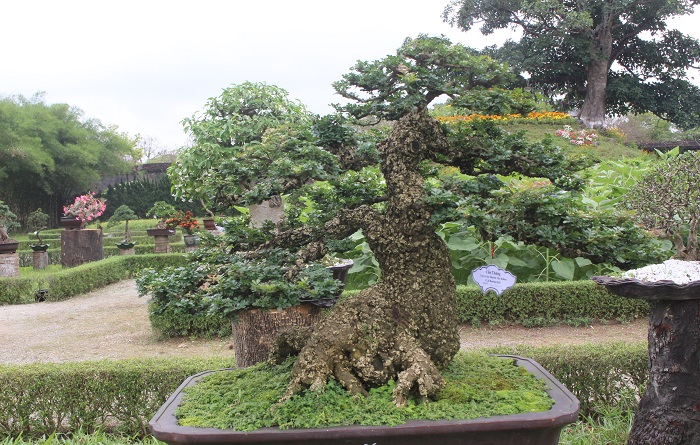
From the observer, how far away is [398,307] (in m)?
2.38

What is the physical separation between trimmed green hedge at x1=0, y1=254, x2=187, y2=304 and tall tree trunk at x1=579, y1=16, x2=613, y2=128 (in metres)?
15.9

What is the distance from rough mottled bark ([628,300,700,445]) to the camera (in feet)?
8.14

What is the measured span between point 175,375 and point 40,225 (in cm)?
1602

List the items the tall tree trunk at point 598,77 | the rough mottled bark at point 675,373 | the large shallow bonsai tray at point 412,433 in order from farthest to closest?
the tall tree trunk at point 598,77 → the rough mottled bark at point 675,373 → the large shallow bonsai tray at point 412,433

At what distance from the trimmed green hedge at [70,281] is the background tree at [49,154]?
594 inches

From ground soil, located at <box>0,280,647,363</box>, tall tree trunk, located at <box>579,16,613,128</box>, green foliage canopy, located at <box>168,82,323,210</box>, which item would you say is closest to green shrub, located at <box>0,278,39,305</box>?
ground soil, located at <box>0,280,647,363</box>

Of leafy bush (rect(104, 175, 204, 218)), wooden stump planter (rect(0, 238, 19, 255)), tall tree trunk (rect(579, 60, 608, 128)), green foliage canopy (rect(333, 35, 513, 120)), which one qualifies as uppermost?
tall tree trunk (rect(579, 60, 608, 128))

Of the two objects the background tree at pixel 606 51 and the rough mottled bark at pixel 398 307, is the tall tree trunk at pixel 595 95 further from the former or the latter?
the rough mottled bark at pixel 398 307

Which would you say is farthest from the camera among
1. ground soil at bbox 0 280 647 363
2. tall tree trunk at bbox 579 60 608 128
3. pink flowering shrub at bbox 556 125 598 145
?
tall tree trunk at bbox 579 60 608 128

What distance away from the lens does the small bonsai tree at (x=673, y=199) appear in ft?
8.27

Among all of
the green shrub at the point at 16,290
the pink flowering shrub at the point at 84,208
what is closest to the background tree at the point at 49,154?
the pink flowering shrub at the point at 84,208

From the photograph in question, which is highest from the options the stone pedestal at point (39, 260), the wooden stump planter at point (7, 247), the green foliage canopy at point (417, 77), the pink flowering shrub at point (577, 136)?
the pink flowering shrub at point (577, 136)

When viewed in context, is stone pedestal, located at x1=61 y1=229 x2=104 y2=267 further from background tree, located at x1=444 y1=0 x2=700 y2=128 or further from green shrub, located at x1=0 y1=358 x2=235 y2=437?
background tree, located at x1=444 y1=0 x2=700 y2=128

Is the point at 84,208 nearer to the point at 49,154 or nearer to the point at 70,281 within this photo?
the point at 70,281
